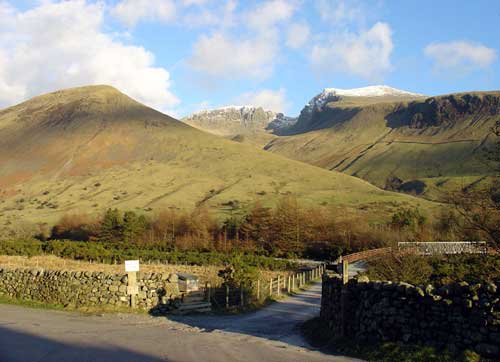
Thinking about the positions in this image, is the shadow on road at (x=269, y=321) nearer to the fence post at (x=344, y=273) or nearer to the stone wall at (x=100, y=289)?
the stone wall at (x=100, y=289)

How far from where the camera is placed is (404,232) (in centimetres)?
7244

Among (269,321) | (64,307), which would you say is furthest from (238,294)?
(64,307)

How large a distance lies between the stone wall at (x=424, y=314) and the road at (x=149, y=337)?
1.31 metres

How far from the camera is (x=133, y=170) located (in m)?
144

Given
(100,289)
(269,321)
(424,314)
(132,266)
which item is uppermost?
(132,266)

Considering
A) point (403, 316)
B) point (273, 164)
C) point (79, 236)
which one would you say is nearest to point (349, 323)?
point (403, 316)

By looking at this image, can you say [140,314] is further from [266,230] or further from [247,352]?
[266,230]

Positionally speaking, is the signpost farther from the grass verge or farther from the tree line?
the tree line

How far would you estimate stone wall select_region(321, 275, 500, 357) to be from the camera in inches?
439

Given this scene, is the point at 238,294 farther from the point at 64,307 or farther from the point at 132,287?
the point at 64,307

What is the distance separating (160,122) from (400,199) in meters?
93.3

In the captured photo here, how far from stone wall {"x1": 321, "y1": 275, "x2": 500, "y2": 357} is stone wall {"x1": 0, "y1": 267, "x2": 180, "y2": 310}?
9.45 meters

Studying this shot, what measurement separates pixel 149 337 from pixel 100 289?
286 inches

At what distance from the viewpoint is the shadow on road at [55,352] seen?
12.9 m
